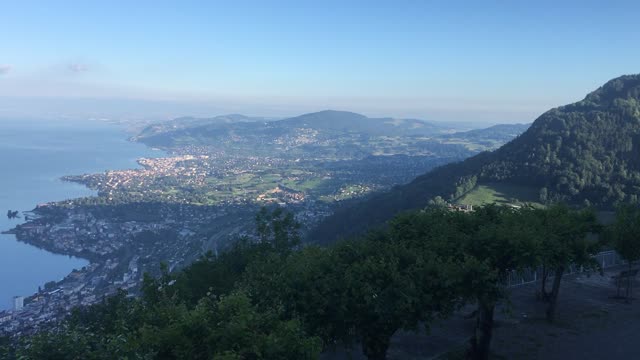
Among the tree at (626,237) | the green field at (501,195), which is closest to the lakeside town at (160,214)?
the tree at (626,237)

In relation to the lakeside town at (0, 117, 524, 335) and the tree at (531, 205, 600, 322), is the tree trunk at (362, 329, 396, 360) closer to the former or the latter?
the tree at (531, 205, 600, 322)

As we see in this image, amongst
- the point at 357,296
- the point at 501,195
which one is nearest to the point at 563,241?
the point at 357,296

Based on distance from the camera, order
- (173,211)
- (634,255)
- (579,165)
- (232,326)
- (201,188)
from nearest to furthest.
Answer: (232,326), (634,255), (579,165), (173,211), (201,188)

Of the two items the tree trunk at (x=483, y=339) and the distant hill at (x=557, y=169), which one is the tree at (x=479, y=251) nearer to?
the tree trunk at (x=483, y=339)

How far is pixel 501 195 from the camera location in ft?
195

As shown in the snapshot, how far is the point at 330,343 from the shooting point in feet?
38.9

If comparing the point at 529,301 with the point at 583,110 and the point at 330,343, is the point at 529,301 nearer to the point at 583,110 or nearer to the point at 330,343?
the point at 330,343

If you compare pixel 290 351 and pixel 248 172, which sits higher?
pixel 290 351

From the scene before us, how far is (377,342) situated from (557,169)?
54.3 metres

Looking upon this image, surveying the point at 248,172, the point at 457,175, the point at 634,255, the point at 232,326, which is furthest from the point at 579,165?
the point at 248,172

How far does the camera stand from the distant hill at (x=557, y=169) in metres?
53.8

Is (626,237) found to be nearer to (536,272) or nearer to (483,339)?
(536,272)

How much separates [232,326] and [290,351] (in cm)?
112

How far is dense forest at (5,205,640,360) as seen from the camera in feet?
28.7
